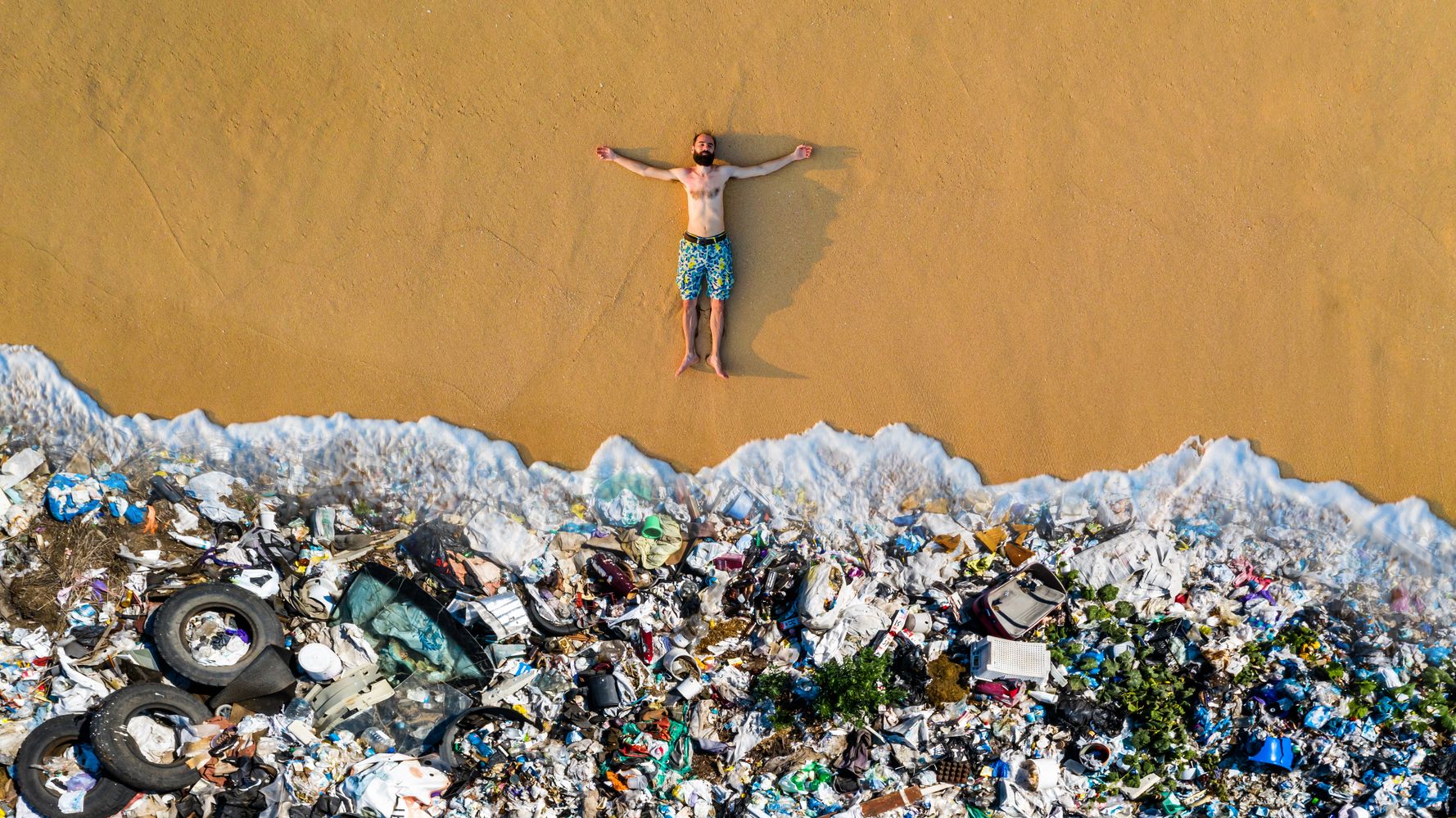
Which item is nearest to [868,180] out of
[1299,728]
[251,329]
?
[251,329]

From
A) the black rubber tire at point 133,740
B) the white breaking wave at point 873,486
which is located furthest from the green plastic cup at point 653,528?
the black rubber tire at point 133,740

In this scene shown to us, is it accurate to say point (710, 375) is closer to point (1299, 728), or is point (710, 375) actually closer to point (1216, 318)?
point (1216, 318)

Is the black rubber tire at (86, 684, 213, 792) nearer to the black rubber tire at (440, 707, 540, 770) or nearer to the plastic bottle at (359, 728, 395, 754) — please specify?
the plastic bottle at (359, 728, 395, 754)

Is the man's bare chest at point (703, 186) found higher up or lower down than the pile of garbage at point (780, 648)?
higher up

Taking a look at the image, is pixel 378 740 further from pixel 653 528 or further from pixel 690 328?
pixel 690 328

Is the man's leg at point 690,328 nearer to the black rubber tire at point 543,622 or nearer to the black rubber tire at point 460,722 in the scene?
the black rubber tire at point 543,622

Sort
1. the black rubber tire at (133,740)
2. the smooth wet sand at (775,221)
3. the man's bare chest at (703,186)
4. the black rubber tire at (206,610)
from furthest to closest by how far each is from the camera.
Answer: the smooth wet sand at (775,221)
the man's bare chest at (703,186)
the black rubber tire at (206,610)
the black rubber tire at (133,740)

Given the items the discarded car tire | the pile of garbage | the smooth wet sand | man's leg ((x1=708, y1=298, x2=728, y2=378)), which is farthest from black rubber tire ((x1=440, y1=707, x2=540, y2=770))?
man's leg ((x1=708, y1=298, x2=728, y2=378))
